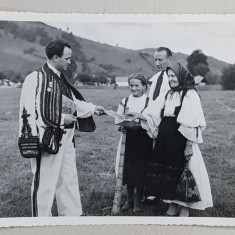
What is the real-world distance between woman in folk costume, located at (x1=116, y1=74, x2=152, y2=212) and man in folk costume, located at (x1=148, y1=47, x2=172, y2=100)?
0.08ft

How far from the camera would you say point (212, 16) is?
5.49ft

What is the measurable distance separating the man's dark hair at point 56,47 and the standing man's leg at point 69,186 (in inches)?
8.9

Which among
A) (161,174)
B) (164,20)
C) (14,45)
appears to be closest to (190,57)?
(164,20)

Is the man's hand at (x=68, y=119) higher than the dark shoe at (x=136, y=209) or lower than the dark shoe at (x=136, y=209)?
higher

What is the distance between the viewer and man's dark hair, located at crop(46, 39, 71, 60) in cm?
167

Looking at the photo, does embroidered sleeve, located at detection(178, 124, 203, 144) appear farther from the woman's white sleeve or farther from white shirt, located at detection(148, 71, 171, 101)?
white shirt, located at detection(148, 71, 171, 101)

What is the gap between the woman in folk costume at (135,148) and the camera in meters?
1.68

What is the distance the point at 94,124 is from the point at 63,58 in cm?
21

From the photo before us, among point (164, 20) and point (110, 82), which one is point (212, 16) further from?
point (110, 82)

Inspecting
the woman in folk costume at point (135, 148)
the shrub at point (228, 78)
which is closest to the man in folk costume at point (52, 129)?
the woman in folk costume at point (135, 148)

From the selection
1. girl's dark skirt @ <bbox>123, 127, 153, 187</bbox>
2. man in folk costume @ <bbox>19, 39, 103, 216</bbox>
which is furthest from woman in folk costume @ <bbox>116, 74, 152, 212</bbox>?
man in folk costume @ <bbox>19, 39, 103, 216</bbox>

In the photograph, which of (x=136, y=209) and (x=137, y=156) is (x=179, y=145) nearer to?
(x=137, y=156)

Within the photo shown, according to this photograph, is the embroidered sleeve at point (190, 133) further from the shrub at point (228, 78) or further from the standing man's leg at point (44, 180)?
the standing man's leg at point (44, 180)

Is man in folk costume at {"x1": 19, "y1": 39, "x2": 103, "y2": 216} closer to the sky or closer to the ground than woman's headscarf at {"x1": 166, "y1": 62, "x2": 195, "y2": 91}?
closer to the ground
